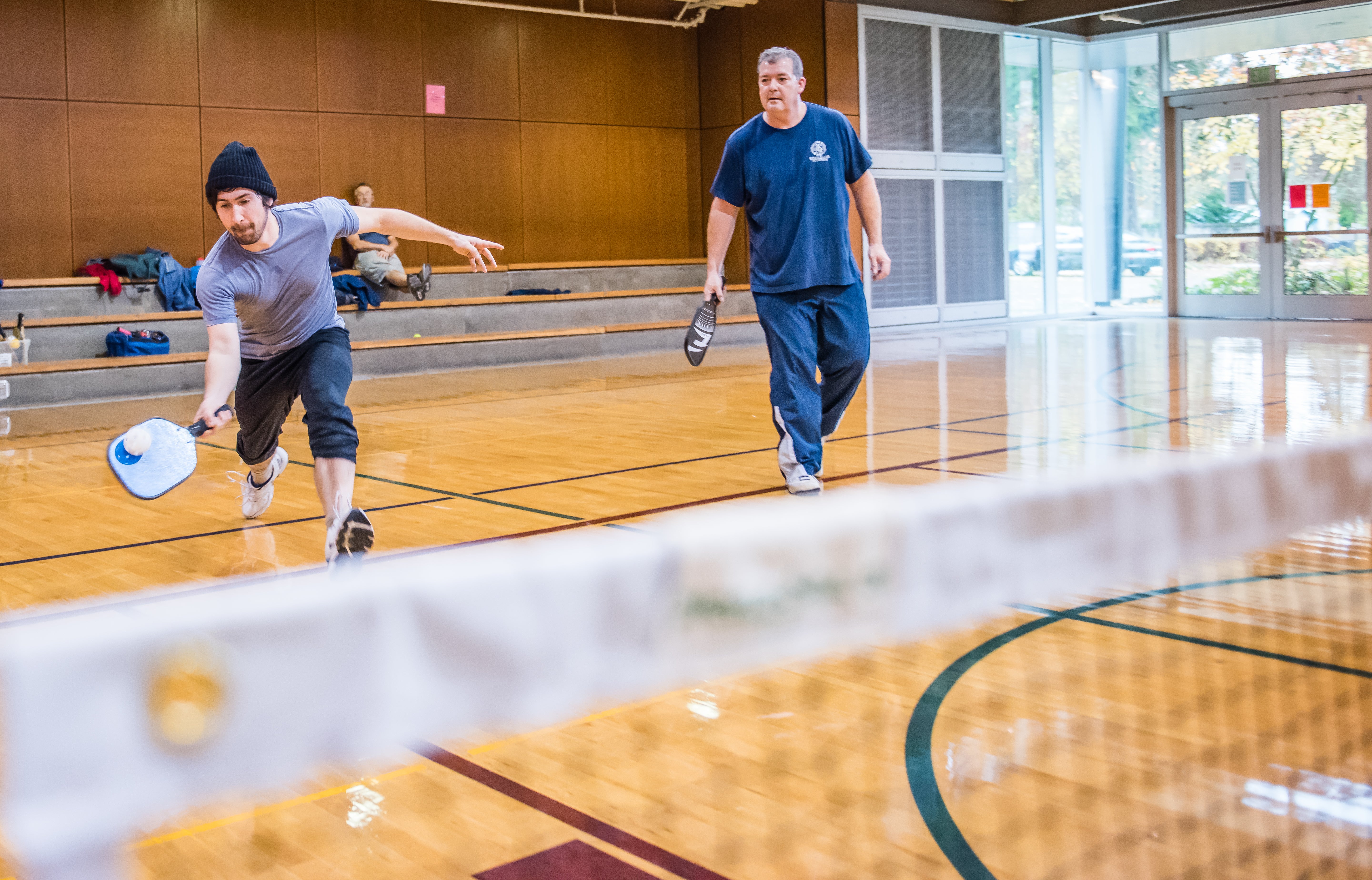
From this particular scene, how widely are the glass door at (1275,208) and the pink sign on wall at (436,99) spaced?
31.1 ft

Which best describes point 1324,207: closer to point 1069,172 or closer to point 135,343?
point 1069,172

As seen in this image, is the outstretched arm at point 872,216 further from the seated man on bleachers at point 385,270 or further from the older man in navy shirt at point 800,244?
the seated man on bleachers at point 385,270

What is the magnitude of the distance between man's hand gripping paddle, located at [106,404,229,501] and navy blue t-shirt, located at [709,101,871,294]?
2241 millimetres

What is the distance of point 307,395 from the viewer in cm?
400

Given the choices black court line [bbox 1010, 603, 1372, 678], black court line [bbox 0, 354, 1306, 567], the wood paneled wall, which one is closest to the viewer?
black court line [bbox 1010, 603, 1372, 678]

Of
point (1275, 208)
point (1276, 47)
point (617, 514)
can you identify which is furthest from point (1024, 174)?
point (617, 514)

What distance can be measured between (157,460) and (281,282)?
67 cm

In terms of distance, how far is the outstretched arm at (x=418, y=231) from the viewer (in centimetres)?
383

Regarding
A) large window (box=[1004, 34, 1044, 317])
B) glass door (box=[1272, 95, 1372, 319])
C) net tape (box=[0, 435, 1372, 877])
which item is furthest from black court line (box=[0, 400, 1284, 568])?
large window (box=[1004, 34, 1044, 317])

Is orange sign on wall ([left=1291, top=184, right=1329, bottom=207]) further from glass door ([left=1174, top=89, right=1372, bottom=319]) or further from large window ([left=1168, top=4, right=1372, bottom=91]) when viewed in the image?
large window ([left=1168, top=4, right=1372, bottom=91])

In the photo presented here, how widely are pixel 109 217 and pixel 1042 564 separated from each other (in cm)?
1224

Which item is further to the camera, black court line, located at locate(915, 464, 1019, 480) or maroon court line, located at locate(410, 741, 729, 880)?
black court line, located at locate(915, 464, 1019, 480)

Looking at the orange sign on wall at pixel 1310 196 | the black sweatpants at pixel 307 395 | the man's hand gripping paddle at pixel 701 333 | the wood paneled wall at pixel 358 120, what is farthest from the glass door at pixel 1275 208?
the black sweatpants at pixel 307 395

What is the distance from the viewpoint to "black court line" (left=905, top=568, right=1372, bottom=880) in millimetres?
1868
